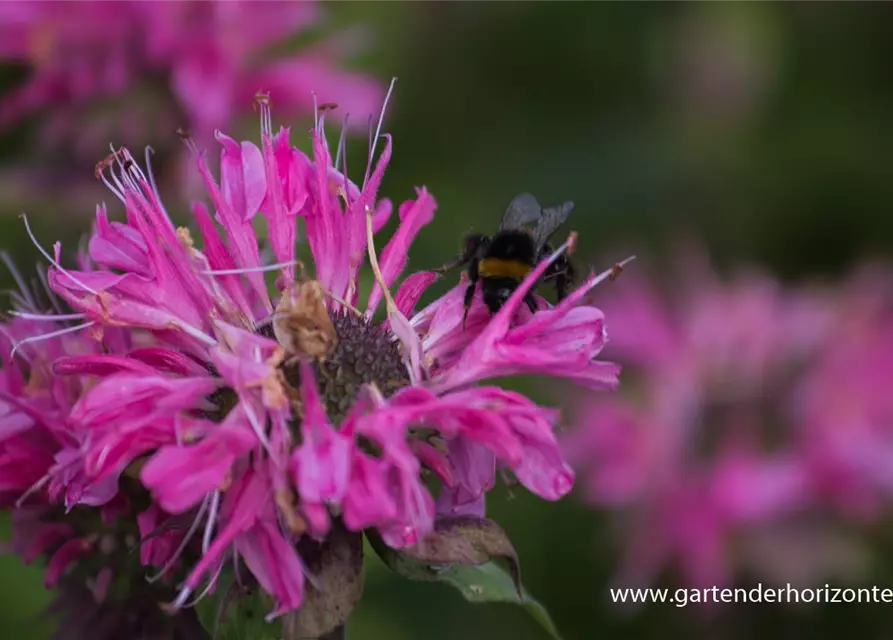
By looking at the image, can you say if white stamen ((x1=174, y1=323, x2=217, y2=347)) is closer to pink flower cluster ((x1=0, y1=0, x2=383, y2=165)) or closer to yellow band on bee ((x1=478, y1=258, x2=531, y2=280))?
yellow band on bee ((x1=478, y1=258, x2=531, y2=280))

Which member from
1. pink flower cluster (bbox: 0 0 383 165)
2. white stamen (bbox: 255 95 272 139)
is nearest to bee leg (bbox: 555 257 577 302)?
white stamen (bbox: 255 95 272 139)

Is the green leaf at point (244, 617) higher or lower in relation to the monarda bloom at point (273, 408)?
lower

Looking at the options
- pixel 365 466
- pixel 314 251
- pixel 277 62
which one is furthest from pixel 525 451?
pixel 277 62

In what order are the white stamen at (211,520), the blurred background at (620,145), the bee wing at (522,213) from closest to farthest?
the white stamen at (211,520), the bee wing at (522,213), the blurred background at (620,145)

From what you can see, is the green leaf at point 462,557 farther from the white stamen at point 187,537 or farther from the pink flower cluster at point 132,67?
the pink flower cluster at point 132,67

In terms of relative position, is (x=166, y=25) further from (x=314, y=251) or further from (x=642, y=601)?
(x=642, y=601)

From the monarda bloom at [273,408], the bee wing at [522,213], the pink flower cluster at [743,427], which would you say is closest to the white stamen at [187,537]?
the monarda bloom at [273,408]
